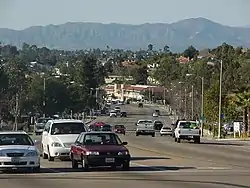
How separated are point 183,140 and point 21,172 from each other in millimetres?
37336

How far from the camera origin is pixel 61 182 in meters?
23.2

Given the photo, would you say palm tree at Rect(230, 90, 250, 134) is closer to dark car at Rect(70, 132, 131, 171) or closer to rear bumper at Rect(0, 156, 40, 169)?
dark car at Rect(70, 132, 131, 171)

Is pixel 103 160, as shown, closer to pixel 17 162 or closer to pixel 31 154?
pixel 31 154

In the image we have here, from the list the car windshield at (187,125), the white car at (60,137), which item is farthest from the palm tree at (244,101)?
the white car at (60,137)

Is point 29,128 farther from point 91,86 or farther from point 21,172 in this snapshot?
point 21,172

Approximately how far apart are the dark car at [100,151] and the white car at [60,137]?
4085 mm

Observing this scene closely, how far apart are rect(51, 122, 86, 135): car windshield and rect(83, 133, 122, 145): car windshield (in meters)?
5.32


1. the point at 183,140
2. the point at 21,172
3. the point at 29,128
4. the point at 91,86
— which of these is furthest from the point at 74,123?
the point at 91,86

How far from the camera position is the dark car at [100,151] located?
27266 mm

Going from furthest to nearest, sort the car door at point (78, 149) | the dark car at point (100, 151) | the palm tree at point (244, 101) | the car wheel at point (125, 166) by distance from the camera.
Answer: the palm tree at point (244, 101)
the car door at point (78, 149)
the car wheel at point (125, 166)
the dark car at point (100, 151)

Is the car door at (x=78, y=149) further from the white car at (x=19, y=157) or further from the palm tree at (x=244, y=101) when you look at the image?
the palm tree at (x=244, y=101)

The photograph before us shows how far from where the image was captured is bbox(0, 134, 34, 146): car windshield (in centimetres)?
2750

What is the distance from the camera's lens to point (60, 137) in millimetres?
33281

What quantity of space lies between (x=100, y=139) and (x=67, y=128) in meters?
5.89
